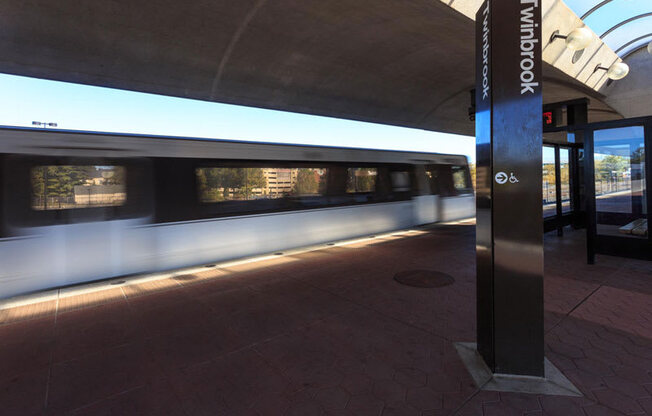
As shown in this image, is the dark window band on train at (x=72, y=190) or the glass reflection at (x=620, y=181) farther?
the glass reflection at (x=620, y=181)

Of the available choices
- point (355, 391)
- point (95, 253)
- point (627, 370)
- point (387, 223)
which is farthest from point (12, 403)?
point (387, 223)

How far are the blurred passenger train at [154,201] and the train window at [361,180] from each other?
5 cm

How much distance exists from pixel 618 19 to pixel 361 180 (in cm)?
792

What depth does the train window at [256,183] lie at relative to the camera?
6855 mm

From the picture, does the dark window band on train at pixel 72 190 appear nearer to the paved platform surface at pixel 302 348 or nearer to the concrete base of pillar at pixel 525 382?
the paved platform surface at pixel 302 348

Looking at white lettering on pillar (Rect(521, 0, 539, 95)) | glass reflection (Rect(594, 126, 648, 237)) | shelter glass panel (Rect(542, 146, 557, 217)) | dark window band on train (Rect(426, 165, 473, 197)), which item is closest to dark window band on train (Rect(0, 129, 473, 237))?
dark window band on train (Rect(426, 165, 473, 197))

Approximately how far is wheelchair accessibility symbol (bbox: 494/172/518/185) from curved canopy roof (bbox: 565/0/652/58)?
7.56 metres

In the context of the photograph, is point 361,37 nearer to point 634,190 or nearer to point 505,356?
point 634,190

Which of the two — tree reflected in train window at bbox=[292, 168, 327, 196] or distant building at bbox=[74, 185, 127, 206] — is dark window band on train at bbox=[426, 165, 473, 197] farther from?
distant building at bbox=[74, 185, 127, 206]

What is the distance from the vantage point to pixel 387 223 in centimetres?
1100

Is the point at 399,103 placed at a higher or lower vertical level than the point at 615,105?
higher

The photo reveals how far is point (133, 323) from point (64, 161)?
3.14m

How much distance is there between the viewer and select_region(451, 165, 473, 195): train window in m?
13.8

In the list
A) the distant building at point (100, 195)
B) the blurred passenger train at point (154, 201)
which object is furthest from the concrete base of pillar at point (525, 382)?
the distant building at point (100, 195)
